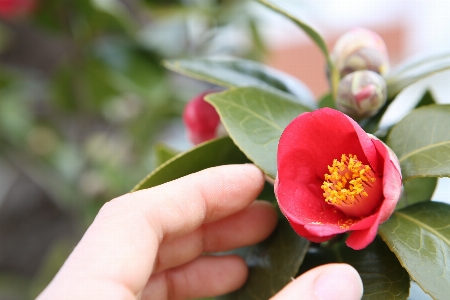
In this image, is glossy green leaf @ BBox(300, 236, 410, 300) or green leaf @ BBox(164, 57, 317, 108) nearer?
glossy green leaf @ BBox(300, 236, 410, 300)

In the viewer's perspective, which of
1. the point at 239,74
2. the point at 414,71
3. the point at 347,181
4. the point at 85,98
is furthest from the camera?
the point at 85,98

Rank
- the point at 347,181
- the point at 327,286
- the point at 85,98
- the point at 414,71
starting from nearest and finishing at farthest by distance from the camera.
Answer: the point at 327,286, the point at 347,181, the point at 414,71, the point at 85,98

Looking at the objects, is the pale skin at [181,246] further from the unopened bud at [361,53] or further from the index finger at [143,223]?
the unopened bud at [361,53]

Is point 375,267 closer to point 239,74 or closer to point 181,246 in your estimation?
point 181,246

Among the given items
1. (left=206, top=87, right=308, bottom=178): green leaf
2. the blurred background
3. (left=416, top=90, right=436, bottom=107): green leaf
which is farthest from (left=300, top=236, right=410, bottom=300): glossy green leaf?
the blurred background

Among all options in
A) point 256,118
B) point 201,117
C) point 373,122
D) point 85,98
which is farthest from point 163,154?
point 85,98

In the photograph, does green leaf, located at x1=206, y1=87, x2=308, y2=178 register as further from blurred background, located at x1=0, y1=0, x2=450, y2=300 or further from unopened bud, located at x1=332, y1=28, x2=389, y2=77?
blurred background, located at x1=0, y1=0, x2=450, y2=300

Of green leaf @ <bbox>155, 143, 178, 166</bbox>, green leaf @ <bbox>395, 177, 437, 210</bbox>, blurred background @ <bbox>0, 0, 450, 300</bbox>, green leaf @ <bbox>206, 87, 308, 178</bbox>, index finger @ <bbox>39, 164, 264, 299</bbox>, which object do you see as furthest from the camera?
blurred background @ <bbox>0, 0, 450, 300</bbox>
